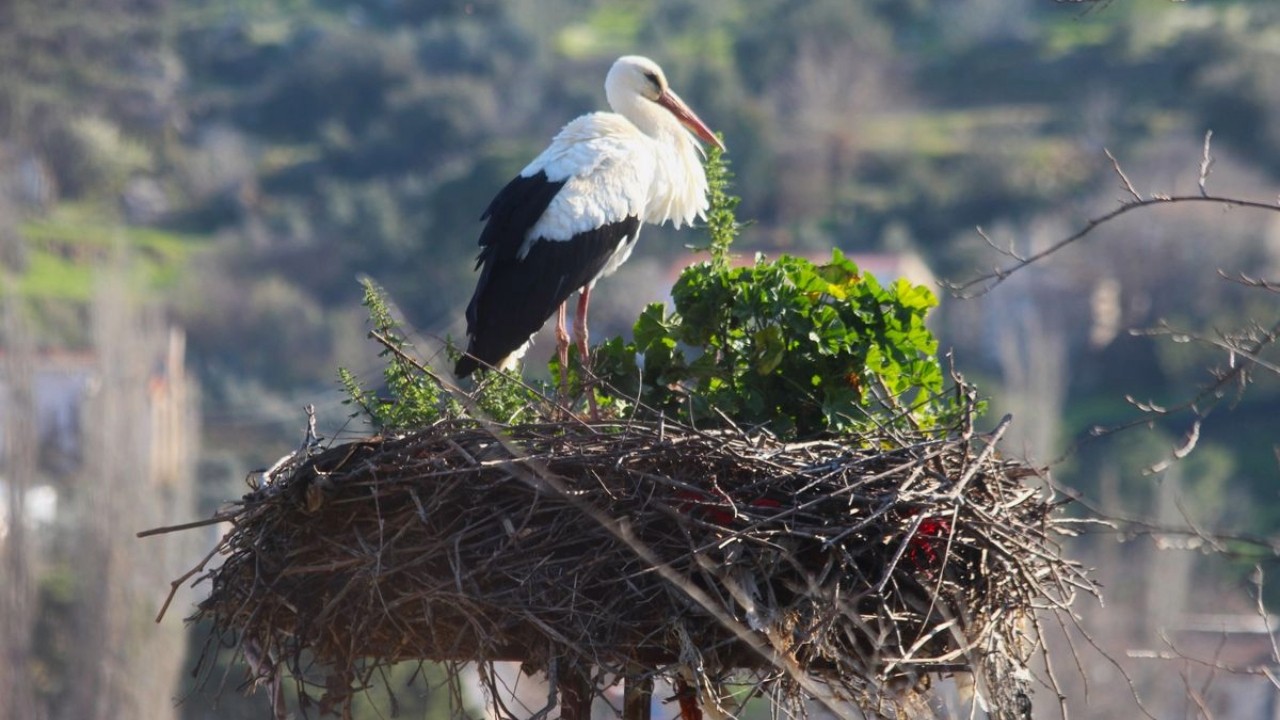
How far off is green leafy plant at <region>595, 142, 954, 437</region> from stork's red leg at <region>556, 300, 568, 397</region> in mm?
475

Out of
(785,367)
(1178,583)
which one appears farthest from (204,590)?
(785,367)

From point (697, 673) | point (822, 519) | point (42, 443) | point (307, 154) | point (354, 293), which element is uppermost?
point (307, 154)

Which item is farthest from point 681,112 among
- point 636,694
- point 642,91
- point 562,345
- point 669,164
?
point 636,694

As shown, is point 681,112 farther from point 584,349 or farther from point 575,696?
point 575,696

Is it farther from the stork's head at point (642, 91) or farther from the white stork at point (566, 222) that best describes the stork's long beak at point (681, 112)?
the white stork at point (566, 222)

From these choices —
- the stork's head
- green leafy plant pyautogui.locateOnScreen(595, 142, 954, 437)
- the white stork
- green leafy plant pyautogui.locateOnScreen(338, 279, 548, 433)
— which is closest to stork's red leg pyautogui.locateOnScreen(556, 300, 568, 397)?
the white stork

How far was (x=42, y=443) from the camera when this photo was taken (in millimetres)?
28828

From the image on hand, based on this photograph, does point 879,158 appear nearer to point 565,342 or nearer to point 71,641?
point 71,641

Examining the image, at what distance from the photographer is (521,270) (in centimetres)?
673

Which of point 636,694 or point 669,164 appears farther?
point 669,164

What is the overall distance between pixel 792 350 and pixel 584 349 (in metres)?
1.19

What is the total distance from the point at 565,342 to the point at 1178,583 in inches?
746

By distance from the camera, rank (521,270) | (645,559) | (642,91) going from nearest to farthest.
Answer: (645,559)
(521,270)
(642,91)

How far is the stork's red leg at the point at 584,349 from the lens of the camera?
570 cm
